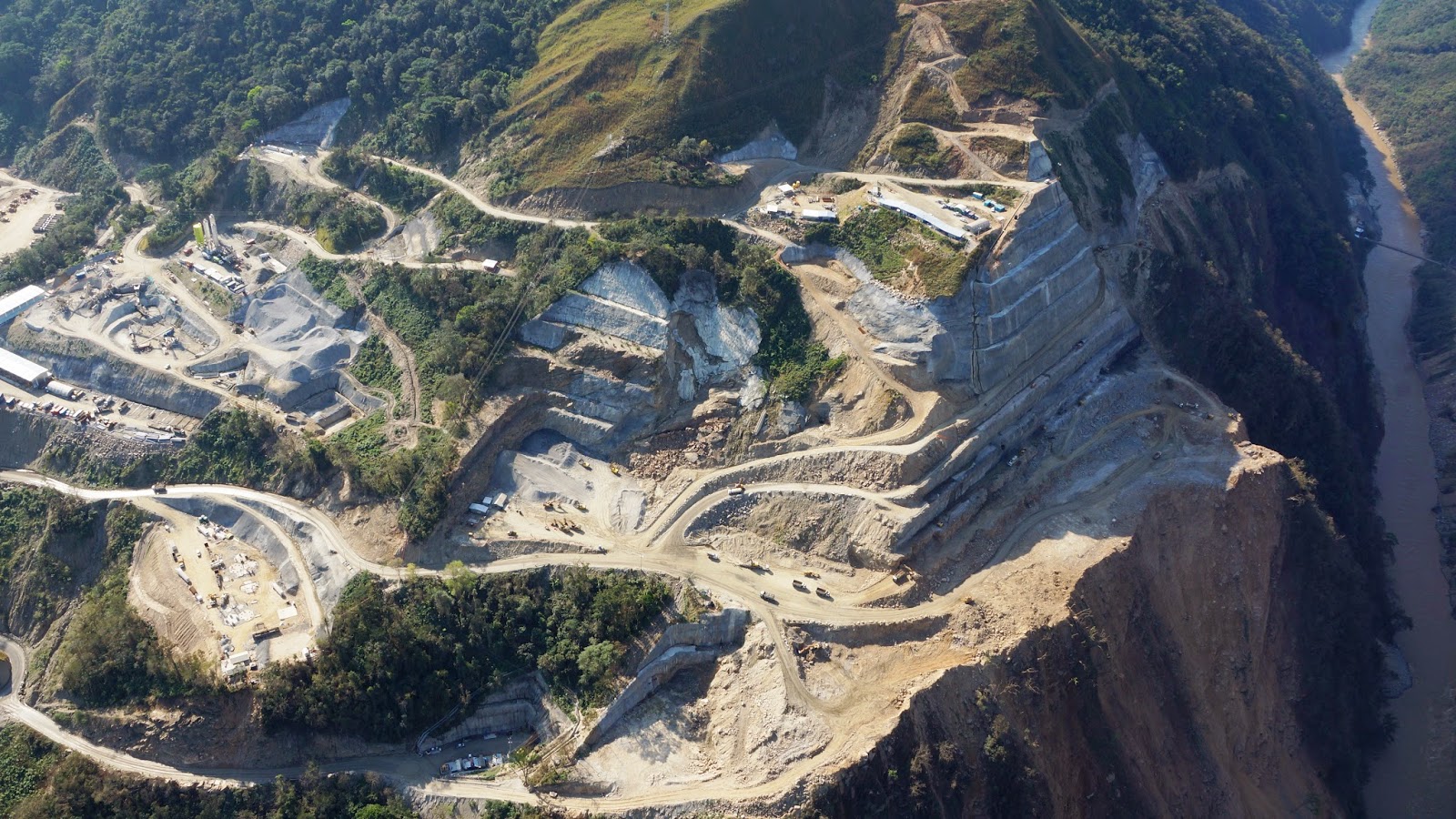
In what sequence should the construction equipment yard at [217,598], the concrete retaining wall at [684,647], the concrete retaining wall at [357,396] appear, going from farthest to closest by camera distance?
1. the concrete retaining wall at [357,396]
2. the concrete retaining wall at [684,647]
3. the construction equipment yard at [217,598]

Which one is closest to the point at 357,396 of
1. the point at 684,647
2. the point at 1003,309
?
the point at 684,647

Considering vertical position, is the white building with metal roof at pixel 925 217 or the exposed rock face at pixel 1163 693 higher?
the white building with metal roof at pixel 925 217

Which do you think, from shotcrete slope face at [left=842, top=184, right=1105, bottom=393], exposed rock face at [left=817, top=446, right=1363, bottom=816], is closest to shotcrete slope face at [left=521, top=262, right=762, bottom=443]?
shotcrete slope face at [left=842, top=184, right=1105, bottom=393]

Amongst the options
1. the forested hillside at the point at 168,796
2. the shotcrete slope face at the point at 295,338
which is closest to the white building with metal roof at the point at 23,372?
the shotcrete slope face at the point at 295,338

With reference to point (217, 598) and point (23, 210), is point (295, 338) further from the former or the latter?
point (23, 210)

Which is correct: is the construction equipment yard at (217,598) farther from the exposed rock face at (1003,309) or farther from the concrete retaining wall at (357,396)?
the exposed rock face at (1003,309)

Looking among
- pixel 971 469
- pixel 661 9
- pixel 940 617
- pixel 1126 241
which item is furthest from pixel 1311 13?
pixel 940 617

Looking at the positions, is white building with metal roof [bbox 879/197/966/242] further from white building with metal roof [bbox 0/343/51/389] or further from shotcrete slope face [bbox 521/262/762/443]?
white building with metal roof [bbox 0/343/51/389]

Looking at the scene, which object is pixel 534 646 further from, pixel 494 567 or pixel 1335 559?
pixel 1335 559
